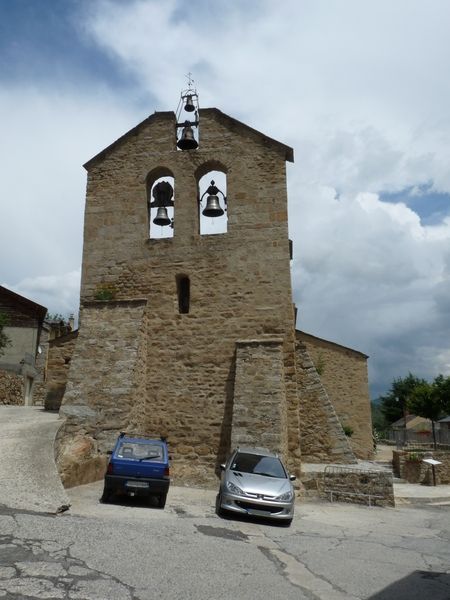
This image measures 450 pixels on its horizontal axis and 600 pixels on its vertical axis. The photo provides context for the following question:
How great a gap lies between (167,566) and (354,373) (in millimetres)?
17745

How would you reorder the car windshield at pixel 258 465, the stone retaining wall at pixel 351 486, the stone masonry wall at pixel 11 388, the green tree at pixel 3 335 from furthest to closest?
1. the green tree at pixel 3 335
2. the stone masonry wall at pixel 11 388
3. the stone retaining wall at pixel 351 486
4. the car windshield at pixel 258 465

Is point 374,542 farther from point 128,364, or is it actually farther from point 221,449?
point 128,364

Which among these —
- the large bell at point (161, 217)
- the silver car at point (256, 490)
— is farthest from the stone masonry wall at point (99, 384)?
the silver car at point (256, 490)

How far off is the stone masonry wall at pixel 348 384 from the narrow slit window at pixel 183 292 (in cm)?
845

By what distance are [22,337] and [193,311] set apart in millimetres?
12975

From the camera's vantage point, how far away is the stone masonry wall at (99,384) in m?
9.88

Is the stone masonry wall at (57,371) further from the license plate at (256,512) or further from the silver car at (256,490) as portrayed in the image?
the license plate at (256,512)

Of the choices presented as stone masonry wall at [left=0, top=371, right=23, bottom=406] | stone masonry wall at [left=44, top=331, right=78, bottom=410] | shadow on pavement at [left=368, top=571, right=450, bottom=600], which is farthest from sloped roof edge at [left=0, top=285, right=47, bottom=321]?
shadow on pavement at [left=368, top=571, right=450, bottom=600]

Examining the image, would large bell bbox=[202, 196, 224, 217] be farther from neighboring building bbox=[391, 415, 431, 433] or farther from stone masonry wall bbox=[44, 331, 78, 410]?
neighboring building bbox=[391, 415, 431, 433]

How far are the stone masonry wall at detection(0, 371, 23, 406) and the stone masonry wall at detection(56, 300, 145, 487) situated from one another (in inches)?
354

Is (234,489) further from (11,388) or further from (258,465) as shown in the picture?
(11,388)

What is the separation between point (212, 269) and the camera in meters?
13.0

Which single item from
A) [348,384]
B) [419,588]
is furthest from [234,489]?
[348,384]

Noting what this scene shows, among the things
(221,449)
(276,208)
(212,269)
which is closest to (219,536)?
(221,449)
